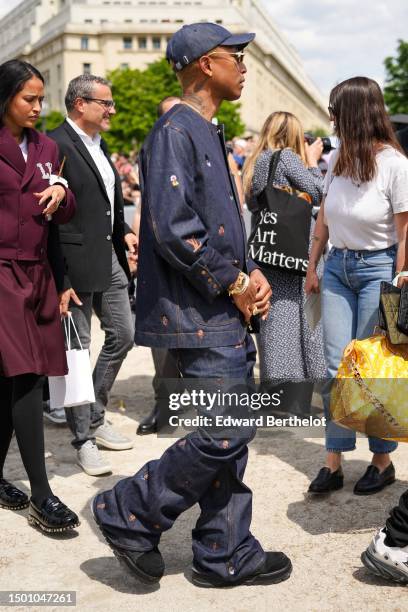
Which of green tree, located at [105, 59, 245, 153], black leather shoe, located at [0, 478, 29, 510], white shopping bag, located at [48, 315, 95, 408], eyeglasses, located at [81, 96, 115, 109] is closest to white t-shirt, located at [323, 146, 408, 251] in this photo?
white shopping bag, located at [48, 315, 95, 408]

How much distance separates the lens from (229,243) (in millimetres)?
3186

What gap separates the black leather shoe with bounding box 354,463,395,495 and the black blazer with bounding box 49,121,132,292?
1.82m

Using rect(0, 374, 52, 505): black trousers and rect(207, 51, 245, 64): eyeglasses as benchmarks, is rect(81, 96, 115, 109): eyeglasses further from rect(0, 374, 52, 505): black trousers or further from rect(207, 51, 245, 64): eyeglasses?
rect(207, 51, 245, 64): eyeglasses

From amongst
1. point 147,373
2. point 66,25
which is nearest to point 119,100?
point 66,25

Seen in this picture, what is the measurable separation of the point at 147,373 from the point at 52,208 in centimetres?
377

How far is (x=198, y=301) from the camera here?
10.4 ft

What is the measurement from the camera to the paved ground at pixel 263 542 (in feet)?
10.7

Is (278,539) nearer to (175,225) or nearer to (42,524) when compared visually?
(42,524)

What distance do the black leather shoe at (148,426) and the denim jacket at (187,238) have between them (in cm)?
256

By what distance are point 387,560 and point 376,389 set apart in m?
0.65

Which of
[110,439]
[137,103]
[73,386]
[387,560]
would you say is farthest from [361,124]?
[137,103]

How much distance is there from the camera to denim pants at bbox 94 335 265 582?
10.4ft

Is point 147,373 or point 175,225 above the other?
point 175,225

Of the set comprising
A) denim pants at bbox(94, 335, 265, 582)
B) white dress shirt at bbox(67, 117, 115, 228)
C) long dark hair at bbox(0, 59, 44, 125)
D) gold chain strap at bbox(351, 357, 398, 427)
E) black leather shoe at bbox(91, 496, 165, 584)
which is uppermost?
long dark hair at bbox(0, 59, 44, 125)
